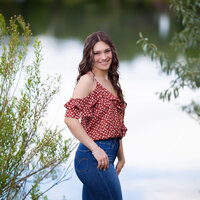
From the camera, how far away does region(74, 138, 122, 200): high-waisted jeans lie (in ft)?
9.81

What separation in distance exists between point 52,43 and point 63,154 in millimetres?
19396

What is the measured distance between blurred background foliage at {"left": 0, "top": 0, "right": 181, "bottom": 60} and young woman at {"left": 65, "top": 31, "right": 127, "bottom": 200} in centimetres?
1617

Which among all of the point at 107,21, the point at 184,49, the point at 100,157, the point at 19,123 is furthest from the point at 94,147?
the point at 107,21

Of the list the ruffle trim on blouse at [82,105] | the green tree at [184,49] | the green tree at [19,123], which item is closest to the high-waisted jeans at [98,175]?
the ruffle trim on blouse at [82,105]

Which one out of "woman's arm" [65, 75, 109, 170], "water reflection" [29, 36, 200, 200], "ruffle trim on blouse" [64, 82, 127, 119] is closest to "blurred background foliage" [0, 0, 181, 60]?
"water reflection" [29, 36, 200, 200]

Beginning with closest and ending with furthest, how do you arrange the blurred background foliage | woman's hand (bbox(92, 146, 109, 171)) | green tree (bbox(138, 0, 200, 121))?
1. woman's hand (bbox(92, 146, 109, 171))
2. green tree (bbox(138, 0, 200, 121))
3. the blurred background foliage

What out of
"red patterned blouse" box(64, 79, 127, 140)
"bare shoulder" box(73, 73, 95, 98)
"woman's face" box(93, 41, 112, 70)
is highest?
"woman's face" box(93, 41, 112, 70)

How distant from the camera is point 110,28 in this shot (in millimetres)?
28453

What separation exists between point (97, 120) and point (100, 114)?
0.04 metres

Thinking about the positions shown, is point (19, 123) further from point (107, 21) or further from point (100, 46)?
point (107, 21)

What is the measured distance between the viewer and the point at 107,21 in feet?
103

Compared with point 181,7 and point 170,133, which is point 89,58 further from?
point 170,133

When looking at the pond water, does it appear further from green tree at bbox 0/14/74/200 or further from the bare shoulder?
the bare shoulder

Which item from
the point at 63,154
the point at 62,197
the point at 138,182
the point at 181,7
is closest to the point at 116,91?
the point at 63,154
